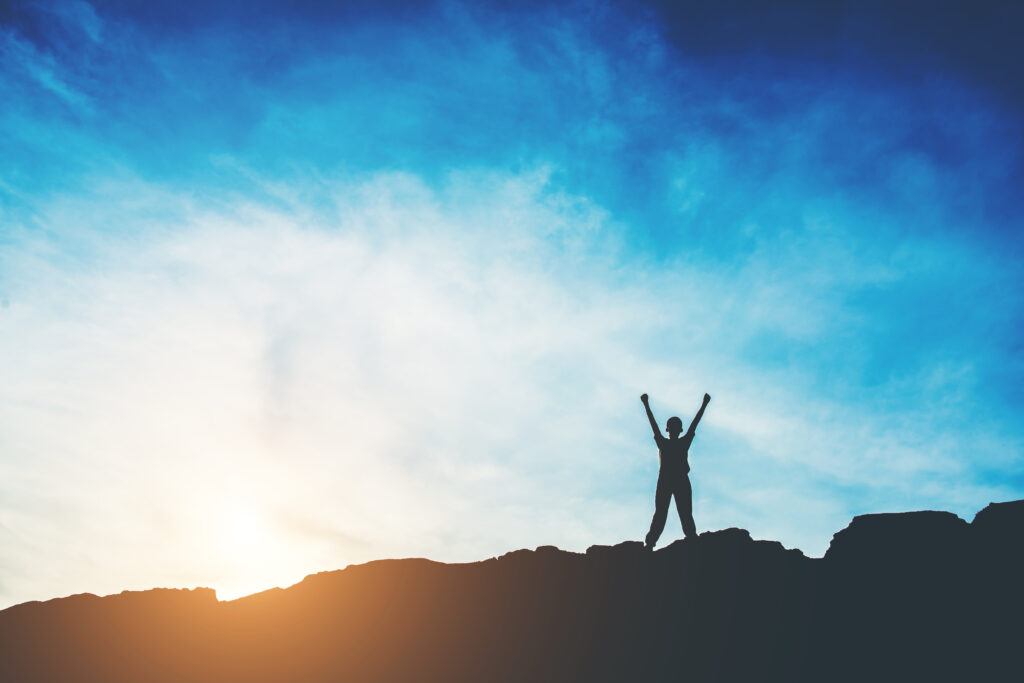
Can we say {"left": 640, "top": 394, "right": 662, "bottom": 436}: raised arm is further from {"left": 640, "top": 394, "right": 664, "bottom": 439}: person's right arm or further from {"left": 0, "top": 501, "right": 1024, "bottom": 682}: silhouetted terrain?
{"left": 0, "top": 501, "right": 1024, "bottom": 682}: silhouetted terrain

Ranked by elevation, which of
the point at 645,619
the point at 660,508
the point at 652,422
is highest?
the point at 652,422

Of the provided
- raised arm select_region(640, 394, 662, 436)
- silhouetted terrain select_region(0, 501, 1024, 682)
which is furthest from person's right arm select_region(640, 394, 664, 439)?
silhouetted terrain select_region(0, 501, 1024, 682)

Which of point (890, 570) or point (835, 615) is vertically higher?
point (890, 570)

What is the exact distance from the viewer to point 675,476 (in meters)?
11.0

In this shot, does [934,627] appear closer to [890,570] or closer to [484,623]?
[890,570]

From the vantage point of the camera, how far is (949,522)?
10.0 m

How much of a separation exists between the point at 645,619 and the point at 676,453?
3.00 metres

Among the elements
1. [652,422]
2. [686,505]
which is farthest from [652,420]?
[686,505]

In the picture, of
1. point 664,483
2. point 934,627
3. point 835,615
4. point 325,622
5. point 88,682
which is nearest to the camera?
point 934,627

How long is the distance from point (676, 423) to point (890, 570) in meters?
4.07

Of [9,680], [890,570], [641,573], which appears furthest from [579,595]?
[9,680]

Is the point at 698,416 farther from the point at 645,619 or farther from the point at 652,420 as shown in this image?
the point at 645,619

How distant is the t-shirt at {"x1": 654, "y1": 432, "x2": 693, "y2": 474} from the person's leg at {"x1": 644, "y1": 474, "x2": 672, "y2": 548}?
31 centimetres

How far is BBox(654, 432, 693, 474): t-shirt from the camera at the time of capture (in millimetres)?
11022
